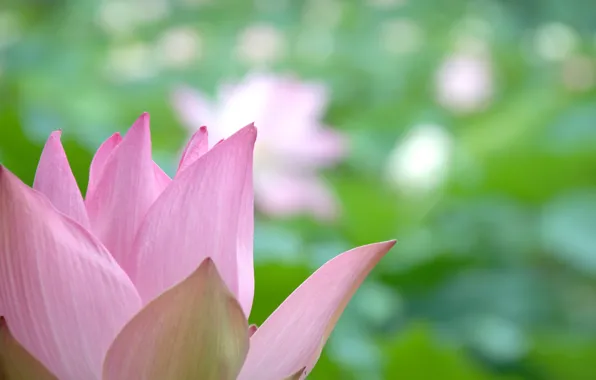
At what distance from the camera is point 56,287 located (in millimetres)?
219

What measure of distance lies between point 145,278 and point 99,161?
0.05 meters

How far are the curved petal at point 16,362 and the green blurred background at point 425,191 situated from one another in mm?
334

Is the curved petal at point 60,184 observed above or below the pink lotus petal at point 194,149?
below

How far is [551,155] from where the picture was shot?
3.22 feet

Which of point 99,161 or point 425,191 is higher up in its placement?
point 99,161

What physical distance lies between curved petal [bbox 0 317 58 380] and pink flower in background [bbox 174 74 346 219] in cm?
53

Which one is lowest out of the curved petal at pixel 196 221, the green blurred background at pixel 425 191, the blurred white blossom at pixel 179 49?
the green blurred background at pixel 425 191

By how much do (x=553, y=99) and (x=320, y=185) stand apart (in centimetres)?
72

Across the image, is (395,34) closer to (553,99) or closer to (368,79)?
(368,79)

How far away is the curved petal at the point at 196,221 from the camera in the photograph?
0.23 meters

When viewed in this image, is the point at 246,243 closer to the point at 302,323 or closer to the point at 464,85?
the point at 302,323

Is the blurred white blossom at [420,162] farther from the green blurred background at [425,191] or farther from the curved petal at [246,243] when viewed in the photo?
the curved petal at [246,243]

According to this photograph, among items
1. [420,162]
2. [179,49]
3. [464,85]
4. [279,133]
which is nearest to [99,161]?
[279,133]

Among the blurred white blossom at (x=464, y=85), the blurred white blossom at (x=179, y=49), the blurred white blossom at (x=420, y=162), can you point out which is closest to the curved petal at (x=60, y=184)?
the blurred white blossom at (x=420, y=162)
